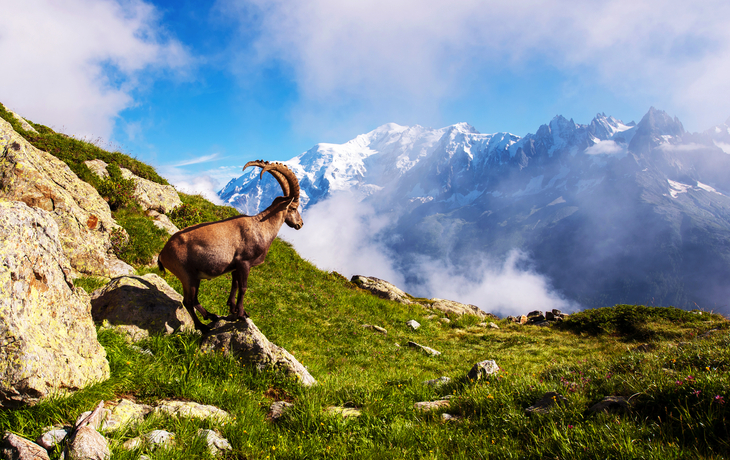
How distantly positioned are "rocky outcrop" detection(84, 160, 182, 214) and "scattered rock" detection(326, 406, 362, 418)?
1761 cm

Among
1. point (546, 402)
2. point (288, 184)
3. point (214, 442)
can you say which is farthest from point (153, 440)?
point (546, 402)

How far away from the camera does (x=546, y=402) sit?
5375mm

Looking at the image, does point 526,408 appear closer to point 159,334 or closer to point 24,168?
point 159,334

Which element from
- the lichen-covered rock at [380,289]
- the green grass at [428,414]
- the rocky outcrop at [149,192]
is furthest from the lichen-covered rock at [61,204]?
the lichen-covered rock at [380,289]

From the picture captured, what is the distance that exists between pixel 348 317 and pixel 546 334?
42.1 feet

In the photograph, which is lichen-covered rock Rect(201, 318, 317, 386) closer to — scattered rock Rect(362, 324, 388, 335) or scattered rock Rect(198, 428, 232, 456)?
scattered rock Rect(198, 428, 232, 456)

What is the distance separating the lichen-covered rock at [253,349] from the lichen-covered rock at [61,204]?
6.54m

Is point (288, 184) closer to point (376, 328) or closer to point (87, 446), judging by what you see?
point (87, 446)

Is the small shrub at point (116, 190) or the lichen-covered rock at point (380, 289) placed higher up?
the lichen-covered rock at point (380, 289)

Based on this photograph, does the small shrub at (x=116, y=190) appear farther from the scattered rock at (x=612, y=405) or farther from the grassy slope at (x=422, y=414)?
the scattered rock at (x=612, y=405)

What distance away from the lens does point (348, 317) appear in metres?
16.9

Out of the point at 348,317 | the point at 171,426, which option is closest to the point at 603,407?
the point at 171,426

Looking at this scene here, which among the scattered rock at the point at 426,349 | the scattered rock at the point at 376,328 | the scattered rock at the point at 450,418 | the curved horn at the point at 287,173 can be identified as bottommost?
the scattered rock at the point at 450,418

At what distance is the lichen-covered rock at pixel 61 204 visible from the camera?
10.0 metres
